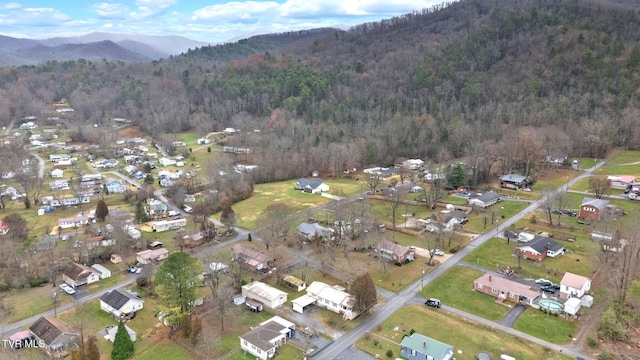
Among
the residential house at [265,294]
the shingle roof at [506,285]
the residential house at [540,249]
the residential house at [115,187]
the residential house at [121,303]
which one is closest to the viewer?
the residential house at [121,303]

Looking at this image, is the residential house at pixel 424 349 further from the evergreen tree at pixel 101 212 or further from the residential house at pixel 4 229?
the residential house at pixel 4 229

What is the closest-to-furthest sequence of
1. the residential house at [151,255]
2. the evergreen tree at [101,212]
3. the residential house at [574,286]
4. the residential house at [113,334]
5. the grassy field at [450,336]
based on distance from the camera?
the grassy field at [450,336], the residential house at [113,334], the residential house at [574,286], the residential house at [151,255], the evergreen tree at [101,212]

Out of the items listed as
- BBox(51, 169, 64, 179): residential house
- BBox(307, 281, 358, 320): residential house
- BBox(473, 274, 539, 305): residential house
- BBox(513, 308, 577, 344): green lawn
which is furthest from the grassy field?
BBox(51, 169, 64, 179): residential house

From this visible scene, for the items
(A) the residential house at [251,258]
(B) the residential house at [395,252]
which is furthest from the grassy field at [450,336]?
(A) the residential house at [251,258]

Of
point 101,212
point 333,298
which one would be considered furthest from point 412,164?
point 101,212

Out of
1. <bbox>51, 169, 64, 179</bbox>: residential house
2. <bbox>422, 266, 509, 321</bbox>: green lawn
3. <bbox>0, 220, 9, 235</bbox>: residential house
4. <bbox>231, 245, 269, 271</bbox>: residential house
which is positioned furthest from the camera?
<bbox>51, 169, 64, 179</bbox>: residential house

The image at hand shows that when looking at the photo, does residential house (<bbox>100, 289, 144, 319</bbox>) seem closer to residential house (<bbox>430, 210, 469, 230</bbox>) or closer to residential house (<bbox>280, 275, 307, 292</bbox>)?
residential house (<bbox>280, 275, 307, 292</bbox>)

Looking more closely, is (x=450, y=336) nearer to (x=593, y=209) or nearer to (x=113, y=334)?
(x=113, y=334)
